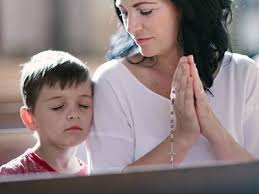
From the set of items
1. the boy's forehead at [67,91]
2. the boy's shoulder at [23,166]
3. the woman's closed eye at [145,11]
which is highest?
the woman's closed eye at [145,11]

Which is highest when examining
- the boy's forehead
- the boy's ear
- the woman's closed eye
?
the woman's closed eye

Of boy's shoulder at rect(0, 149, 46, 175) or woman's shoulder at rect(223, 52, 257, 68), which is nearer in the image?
boy's shoulder at rect(0, 149, 46, 175)

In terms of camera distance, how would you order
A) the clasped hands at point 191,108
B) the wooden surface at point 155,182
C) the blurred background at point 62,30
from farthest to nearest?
the blurred background at point 62,30 < the clasped hands at point 191,108 < the wooden surface at point 155,182

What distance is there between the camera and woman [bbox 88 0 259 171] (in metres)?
1.04

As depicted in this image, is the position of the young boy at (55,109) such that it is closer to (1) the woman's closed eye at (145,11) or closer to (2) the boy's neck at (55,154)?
(2) the boy's neck at (55,154)

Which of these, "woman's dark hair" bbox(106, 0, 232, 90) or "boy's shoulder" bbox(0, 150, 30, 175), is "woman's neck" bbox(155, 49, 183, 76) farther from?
"boy's shoulder" bbox(0, 150, 30, 175)

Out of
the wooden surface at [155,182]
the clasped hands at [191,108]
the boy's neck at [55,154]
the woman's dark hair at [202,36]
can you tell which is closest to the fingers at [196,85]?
the clasped hands at [191,108]

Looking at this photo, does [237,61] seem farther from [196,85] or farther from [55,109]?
[55,109]

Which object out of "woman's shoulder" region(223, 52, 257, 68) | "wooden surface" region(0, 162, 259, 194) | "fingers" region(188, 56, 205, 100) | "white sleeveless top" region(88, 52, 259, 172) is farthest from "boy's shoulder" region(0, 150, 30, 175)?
"wooden surface" region(0, 162, 259, 194)

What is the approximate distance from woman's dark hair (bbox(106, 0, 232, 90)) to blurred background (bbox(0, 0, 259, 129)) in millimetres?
135

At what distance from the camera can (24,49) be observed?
1.48 meters

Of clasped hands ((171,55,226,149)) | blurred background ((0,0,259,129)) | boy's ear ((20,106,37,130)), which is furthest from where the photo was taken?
blurred background ((0,0,259,129))

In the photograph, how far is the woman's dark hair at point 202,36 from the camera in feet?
3.75

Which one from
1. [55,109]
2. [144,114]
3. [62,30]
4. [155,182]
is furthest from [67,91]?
[155,182]
